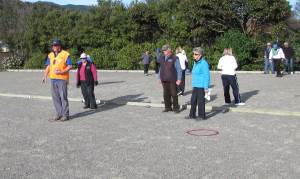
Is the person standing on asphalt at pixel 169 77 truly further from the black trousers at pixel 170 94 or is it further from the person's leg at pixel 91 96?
the person's leg at pixel 91 96

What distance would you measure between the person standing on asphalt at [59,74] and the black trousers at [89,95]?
6.18 feet

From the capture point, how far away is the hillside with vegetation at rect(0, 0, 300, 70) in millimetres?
27375

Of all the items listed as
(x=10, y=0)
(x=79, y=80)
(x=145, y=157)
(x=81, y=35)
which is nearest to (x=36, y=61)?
(x=81, y=35)

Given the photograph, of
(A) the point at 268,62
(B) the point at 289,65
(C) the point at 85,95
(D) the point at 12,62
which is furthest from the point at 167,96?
(D) the point at 12,62

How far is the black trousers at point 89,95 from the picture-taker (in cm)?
1288

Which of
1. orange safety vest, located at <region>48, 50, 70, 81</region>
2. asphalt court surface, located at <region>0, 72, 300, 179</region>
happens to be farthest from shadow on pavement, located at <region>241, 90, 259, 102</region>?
orange safety vest, located at <region>48, 50, 70, 81</region>

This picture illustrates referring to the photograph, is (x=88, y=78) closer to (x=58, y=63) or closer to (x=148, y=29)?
(x=58, y=63)

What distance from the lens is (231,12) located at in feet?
90.6

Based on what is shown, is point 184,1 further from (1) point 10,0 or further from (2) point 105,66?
(1) point 10,0

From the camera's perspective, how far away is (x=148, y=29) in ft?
112

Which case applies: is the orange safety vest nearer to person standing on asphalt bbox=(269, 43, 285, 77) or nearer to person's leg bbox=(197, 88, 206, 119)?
person's leg bbox=(197, 88, 206, 119)

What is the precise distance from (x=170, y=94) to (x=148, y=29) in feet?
74.6

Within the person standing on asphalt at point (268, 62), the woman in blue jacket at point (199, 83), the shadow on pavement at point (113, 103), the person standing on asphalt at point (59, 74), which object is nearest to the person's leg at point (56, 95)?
the person standing on asphalt at point (59, 74)

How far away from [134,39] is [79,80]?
21770mm
